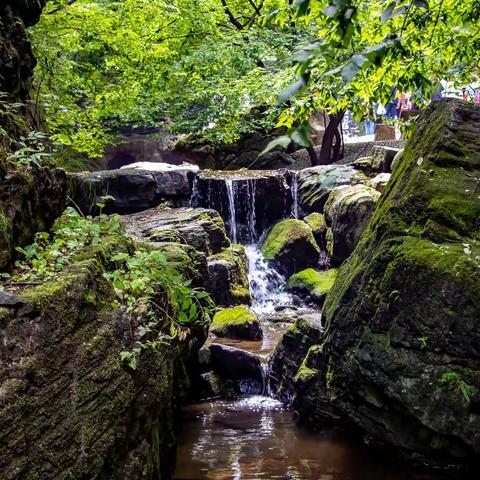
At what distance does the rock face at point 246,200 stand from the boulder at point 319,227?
1181 millimetres

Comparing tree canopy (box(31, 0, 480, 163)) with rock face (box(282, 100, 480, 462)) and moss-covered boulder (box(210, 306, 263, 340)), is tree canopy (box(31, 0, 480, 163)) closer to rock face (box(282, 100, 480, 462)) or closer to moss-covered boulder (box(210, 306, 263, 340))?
rock face (box(282, 100, 480, 462))

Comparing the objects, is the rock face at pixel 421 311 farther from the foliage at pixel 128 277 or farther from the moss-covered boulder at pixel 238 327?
the moss-covered boulder at pixel 238 327

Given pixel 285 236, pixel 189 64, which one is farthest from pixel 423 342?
pixel 189 64

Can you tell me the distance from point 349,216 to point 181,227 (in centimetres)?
412

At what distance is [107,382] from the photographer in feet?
11.1

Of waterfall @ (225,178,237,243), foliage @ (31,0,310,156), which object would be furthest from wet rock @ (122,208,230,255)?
foliage @ (31,0,310,156)

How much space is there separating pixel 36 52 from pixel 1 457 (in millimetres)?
6557

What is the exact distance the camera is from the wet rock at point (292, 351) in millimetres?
6941

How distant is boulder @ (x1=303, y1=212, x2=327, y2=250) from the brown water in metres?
7.34

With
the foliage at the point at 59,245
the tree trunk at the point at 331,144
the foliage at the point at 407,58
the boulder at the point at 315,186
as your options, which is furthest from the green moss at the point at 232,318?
the tree trunk at the point at 331,144

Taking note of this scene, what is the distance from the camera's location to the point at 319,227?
13844 millimetres

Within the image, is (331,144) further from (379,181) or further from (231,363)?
(231,363)

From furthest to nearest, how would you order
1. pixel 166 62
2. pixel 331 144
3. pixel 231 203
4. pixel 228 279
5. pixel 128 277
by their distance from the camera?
pixel 331 144, pixel 231 203, pixel 166 62, pixel 228 279, pixel 128 277

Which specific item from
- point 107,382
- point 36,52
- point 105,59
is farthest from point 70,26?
point 107,382
